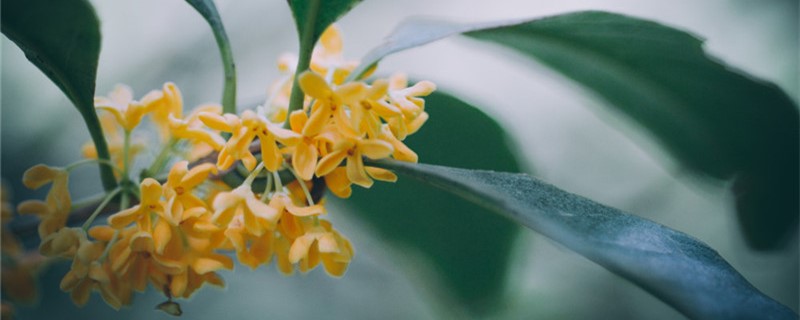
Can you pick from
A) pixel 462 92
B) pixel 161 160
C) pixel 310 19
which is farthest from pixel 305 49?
pixel 462 92

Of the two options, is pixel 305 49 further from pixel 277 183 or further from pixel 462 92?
pixel 462 92

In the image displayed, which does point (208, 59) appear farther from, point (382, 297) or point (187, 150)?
point (187, 150)

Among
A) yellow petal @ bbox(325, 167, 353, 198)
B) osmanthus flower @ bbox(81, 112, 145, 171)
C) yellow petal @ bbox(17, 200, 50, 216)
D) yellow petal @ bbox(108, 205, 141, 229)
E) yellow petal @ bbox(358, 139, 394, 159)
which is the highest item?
yellow petal @ bbox(358, 139, 394, 159)

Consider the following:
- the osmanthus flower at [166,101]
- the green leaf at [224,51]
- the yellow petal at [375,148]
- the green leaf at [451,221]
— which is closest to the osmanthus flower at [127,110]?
the osmanthus flower at [166,101]

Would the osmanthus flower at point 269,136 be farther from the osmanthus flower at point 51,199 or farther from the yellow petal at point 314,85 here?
the osmanthus flower at point 51,199

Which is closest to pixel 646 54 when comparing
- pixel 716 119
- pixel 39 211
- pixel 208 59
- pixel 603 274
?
pixel 716 119

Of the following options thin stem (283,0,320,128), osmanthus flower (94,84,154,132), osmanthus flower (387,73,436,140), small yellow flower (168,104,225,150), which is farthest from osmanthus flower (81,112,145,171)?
osmanthus flower (387,73,436,140)

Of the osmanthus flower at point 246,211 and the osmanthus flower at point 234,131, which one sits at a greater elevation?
the osmanthus flower at point 234,131

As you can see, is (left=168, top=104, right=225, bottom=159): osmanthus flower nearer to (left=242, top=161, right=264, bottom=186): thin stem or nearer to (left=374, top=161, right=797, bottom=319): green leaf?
(left=242, top=161, right=264, bottom=186): thin stem
